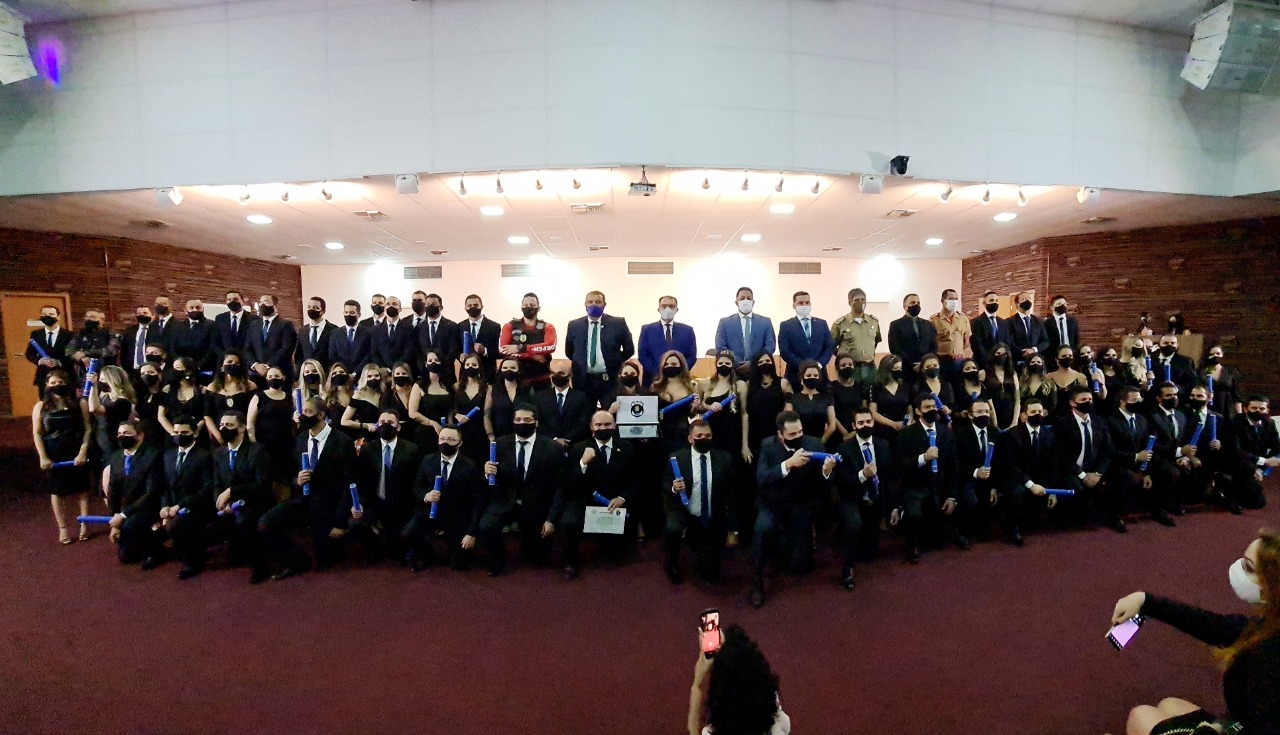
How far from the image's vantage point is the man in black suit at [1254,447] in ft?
17.5

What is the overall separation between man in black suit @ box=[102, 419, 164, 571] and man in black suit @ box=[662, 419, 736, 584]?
13.8 feet

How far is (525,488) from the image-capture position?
4.22 m

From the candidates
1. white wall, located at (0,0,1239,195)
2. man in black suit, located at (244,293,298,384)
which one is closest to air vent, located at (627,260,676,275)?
white wall, located at (0,0,1239,195)

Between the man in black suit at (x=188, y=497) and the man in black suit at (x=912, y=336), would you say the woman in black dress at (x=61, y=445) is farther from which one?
the man in black suit at (x=912, y=336)

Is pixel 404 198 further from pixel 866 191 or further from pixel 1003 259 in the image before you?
pixel 1003 259

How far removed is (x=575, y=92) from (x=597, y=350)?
112 inches

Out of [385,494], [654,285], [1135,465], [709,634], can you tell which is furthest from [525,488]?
[654,285]

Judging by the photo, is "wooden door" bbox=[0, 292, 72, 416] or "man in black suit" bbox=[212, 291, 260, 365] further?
"wooden door" bbox=[0, 292, 72, 416]

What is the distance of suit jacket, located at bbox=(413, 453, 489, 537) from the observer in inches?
167

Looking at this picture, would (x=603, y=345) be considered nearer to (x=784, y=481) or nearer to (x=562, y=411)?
(x=562, y=411)

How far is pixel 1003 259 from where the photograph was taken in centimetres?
1180

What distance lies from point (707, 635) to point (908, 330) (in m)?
4.97

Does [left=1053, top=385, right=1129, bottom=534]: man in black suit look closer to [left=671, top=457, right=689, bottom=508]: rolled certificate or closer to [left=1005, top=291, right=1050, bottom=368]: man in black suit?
[left=1005, top=291, right=1050, bottom=368]: man in black suit

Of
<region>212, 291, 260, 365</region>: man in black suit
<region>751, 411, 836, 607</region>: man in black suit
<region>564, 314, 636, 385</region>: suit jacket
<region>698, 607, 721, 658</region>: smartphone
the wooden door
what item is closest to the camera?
<region>698, 607, 721, 658</region>: smartphone
